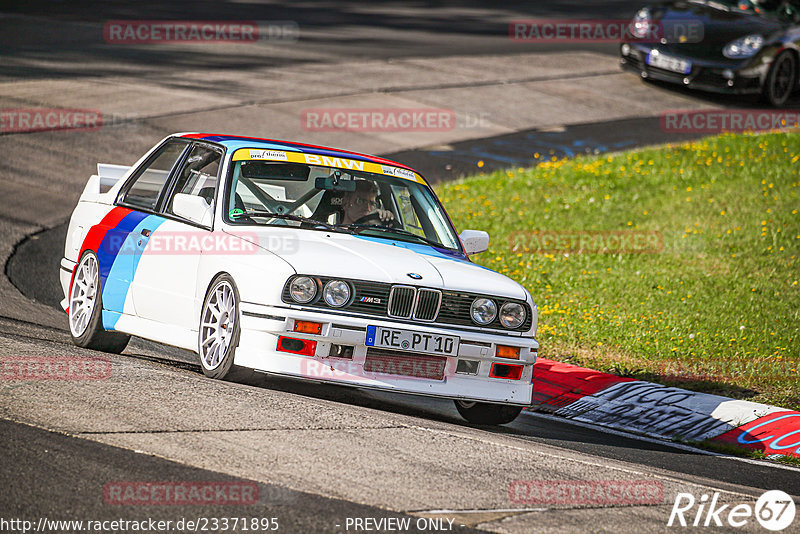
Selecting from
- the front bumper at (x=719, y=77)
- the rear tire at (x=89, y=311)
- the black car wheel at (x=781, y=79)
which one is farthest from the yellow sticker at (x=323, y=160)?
the black car wheel at (x=781, y=79)

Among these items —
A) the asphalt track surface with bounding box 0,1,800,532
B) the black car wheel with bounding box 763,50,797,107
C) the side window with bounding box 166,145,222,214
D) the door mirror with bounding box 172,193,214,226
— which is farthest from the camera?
the black car wheel with bounding box 763,50,797,107

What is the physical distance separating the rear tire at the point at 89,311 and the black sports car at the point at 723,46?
46.9 feet

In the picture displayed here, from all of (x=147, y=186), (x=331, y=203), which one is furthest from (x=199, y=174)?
(x=331, y=203)

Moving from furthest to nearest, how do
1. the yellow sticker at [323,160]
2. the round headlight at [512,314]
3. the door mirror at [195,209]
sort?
the yellow sticker at [323,160] < the door mirror at [195,209] < the round headlight at [512,314]

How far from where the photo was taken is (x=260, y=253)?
22.7 ft

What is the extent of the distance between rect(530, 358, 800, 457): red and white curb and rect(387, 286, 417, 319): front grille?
2492 millimetres

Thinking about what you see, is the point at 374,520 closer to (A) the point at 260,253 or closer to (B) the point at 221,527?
(B) the point at 221,527

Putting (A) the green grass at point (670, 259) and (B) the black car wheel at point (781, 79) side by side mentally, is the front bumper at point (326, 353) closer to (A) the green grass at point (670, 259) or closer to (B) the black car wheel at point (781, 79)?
(A) the green grass at point (670, 259)

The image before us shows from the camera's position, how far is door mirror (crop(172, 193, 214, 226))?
24.5 ft

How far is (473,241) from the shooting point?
322 inches

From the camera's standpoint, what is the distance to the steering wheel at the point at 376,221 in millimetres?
7934

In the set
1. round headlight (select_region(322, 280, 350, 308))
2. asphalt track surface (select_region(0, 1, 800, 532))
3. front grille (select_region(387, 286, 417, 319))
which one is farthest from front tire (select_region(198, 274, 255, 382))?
front grille (select_region(387, 286, 417, 319))

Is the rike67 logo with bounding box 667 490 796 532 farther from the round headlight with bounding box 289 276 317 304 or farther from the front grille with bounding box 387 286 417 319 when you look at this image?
the round headlight with bounding box 289 276 317 304

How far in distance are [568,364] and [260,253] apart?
3.76 metres
